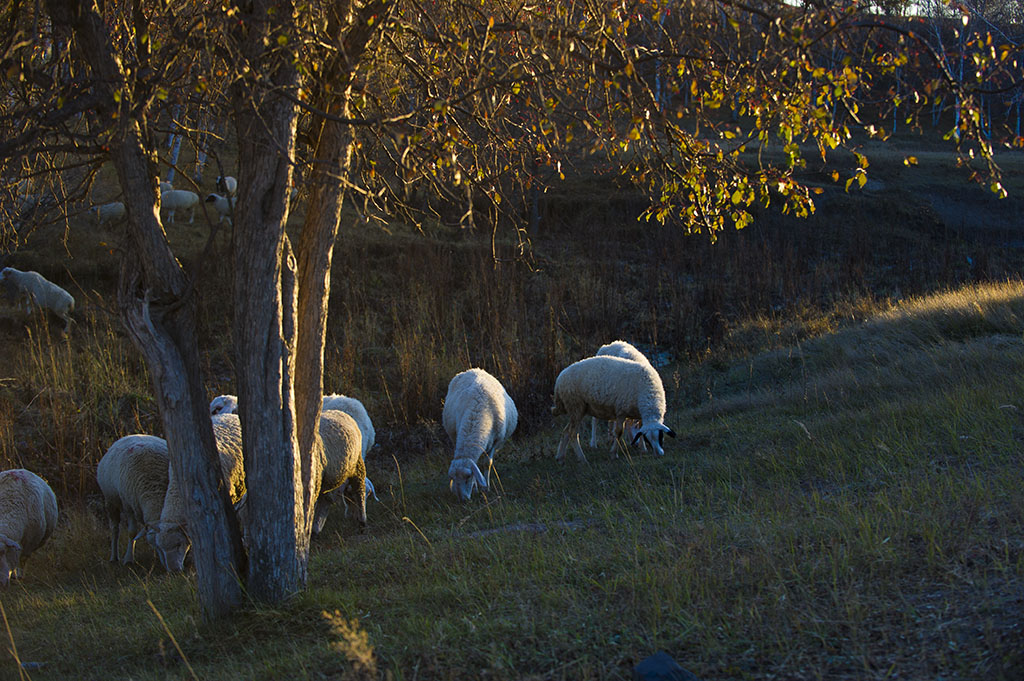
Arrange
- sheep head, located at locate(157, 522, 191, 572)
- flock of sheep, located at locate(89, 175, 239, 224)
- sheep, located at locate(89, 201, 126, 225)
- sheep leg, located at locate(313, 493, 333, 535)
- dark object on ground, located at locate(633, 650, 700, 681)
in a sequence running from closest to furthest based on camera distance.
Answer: dark object on ground, located at locate(633, 650, 700, 681) → sheep head, located at locate(157, 522, 191, 572) → sheep leg, located at locate(313, 493, 333, 535) → sheep, located at locate(89, 201, 126, 225) → flock of sheep, located at locate(89, 175, 239, 224)

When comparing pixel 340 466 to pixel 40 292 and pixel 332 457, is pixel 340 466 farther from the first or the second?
pixel 40 292

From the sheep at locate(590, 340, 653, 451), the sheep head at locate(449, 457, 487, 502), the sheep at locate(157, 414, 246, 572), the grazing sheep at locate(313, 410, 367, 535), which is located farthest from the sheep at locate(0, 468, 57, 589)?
the sheep at locate(590, 340, 653, 451)

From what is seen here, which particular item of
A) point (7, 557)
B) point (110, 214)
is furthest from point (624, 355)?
point (110, 214)

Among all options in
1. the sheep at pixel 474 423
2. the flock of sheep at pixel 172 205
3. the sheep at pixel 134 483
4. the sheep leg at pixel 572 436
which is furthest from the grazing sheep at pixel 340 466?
the flock of sheep at pixel 172 205

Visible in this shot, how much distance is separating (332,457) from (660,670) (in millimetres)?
5671

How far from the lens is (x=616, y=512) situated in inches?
286

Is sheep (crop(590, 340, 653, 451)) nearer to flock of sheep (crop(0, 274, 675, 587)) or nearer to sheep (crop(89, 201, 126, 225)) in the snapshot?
flock of sheep (crop(0, 274, 675, 587))

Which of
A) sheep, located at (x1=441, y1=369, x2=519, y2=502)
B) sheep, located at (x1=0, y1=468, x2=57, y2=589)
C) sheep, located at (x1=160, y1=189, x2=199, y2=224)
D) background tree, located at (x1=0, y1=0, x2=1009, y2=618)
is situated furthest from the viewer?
sheep, located at (x1=160, y1=189, x2=199, y2=224)

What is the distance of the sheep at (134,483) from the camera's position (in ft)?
29.3

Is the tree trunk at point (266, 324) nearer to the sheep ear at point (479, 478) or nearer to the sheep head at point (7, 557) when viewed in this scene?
the sheep ear at point (479, 478)

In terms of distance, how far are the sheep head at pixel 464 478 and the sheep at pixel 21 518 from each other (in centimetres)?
443

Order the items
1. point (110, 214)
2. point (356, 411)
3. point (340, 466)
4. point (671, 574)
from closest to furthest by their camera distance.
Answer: point (671, 574), point (340, 466), point (356, 411), point (110, 214)

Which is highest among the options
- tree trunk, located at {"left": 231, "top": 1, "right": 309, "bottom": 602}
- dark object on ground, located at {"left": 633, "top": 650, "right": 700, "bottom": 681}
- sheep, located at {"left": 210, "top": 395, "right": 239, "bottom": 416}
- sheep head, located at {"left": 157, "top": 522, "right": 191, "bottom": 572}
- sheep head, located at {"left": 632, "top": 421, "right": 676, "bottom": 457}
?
tree trunk, located at {"left": 231, "top": 1, "right": 309, "bottom": 602}

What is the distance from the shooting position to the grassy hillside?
4223 mm
